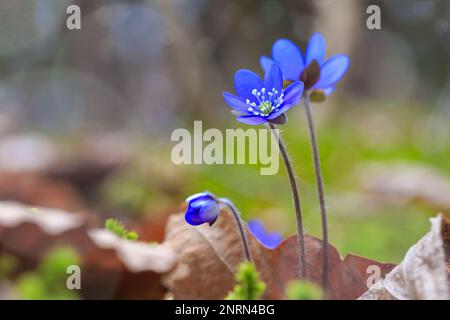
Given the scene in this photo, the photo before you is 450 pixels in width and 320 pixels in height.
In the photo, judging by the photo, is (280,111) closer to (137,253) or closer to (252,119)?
(252,119)

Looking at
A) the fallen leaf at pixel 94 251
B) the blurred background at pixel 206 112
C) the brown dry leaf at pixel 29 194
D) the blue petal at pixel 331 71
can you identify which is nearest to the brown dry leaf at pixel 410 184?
the blurred background at pixel 206 112

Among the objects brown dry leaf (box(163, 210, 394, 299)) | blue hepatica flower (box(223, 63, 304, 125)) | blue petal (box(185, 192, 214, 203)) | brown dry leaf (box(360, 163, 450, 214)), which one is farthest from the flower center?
brown dry leaf (box(360, 163, 450, 214))

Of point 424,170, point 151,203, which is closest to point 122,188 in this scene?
point 151,203

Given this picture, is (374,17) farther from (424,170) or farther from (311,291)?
(424,170)

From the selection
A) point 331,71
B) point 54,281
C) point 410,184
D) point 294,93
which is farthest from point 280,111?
point 410,184

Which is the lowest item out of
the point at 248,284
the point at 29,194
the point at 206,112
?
the point at 248,284

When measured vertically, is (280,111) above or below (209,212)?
above

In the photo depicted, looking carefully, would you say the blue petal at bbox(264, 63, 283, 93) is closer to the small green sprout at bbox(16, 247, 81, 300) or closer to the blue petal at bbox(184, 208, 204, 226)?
the blue petal at bbox(184, 208, 204, 226)
